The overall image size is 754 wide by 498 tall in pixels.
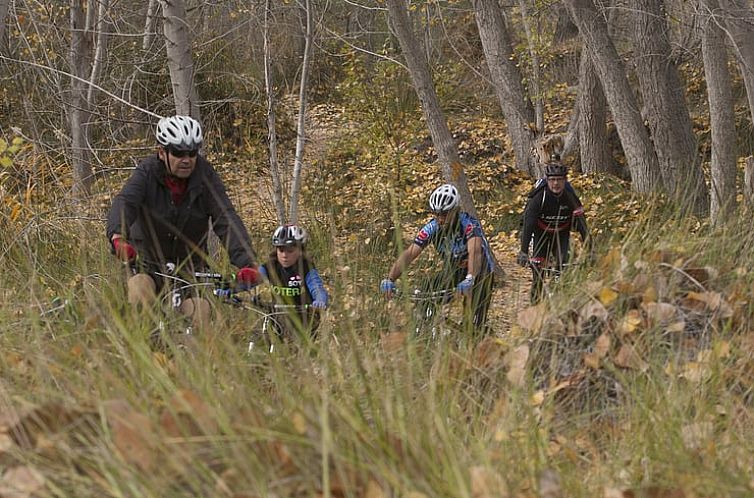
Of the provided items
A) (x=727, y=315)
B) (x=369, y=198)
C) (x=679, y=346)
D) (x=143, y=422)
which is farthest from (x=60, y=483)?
(x=369, y=198)

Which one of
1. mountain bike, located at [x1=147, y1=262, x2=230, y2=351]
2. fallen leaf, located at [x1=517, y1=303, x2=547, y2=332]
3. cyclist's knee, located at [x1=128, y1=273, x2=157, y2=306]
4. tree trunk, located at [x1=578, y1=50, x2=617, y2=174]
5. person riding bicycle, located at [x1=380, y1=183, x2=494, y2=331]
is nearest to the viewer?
mountain bike, located at [x1=147, y1=262, x2=230, y2=351]

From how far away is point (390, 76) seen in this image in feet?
63.9

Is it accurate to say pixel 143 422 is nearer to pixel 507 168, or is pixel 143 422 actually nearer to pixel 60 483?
pixel 60 483

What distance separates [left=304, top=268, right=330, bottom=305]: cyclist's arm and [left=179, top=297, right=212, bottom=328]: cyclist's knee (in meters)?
1.14

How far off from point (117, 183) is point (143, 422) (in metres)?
12.2

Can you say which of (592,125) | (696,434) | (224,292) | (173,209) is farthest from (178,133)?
(592,125)

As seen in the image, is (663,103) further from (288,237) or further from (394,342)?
(394,342)

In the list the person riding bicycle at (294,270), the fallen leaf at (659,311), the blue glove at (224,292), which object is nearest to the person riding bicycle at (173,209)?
the blue glove at (224,292)

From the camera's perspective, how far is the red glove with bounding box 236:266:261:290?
5.71 metres

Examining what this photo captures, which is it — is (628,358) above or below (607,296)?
below

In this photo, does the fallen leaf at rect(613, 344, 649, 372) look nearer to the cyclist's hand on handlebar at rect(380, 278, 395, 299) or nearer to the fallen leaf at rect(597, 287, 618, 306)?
the fallen leaf at rect(597, 287, 618, 306)

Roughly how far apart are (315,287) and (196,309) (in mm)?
1466

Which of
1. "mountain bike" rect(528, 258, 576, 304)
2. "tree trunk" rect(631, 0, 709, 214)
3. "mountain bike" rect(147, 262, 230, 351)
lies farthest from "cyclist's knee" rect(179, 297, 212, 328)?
"tree trunk" rect(631, 0, 709, 214)

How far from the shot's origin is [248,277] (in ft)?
18.8
